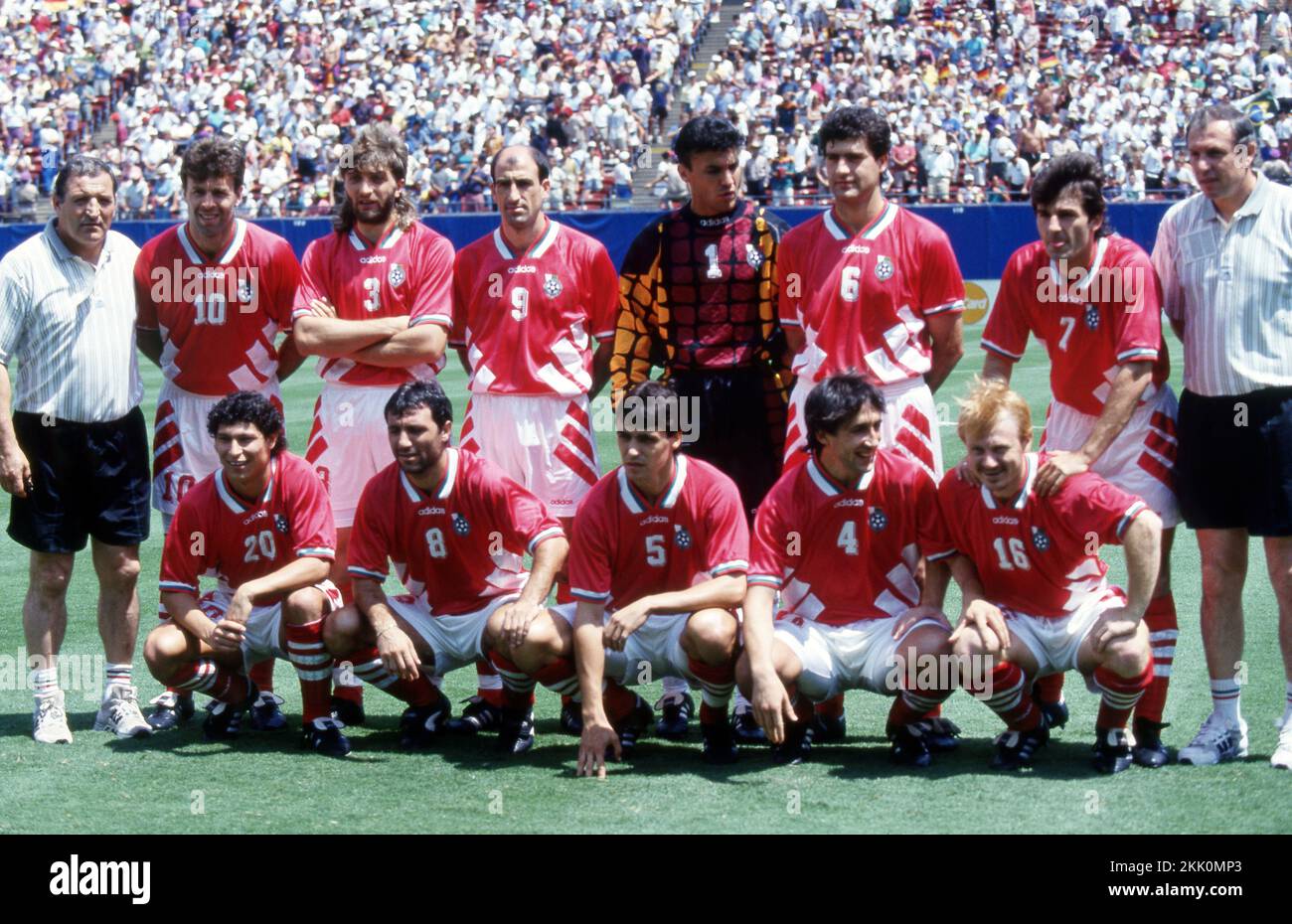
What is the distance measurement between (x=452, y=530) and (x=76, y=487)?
5.14ft

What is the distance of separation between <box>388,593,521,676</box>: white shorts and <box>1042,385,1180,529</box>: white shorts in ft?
7.25

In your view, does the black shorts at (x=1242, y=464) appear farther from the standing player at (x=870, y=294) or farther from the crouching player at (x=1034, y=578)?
the standing player at (x=870, y=294)

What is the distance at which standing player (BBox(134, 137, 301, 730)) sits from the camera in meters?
6.51

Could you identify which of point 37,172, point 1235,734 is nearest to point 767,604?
point 1235,734

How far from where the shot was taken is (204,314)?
659 centimetres

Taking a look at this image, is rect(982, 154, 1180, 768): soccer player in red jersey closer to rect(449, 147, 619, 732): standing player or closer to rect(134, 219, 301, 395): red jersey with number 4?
rect(449, 147, 619, 732): standing player

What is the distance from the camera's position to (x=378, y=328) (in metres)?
6.49

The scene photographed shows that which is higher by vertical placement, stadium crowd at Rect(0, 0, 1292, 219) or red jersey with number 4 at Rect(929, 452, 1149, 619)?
stadium crowd at Rect(0, 0, 1292, 219)

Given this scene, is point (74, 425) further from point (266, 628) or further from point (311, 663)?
point (311, 663)

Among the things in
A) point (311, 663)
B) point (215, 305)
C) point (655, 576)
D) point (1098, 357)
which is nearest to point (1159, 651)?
point (1098, 357)

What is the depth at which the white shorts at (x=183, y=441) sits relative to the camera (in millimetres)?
6664

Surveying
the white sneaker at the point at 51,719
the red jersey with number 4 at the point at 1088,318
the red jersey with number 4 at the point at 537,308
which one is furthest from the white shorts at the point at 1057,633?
the white sneaker at the point at 51,719

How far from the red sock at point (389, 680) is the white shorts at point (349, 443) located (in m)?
0.88

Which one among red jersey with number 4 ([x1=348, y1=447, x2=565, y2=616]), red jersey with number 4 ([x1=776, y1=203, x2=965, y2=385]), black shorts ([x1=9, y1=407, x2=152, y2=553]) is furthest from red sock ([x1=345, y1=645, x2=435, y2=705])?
red jersey with number 4 ([x1=776, y1=203, x2=965, y2=385])
